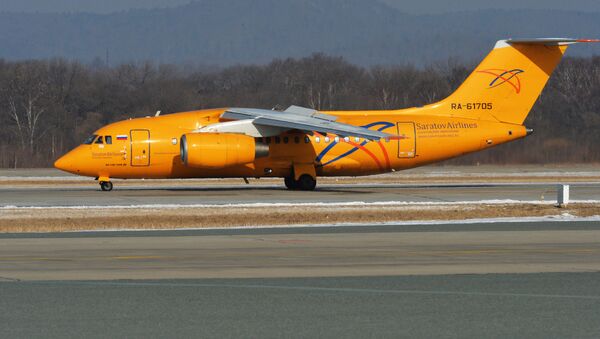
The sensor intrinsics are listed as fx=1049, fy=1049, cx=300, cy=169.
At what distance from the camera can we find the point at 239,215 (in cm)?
2816

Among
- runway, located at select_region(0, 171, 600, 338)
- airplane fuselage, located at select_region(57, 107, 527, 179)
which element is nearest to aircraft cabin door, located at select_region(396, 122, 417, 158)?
airplane fuselage, located at select_region(57, 107, 527, 179)

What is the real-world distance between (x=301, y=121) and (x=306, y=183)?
Result: 2962 millimetres

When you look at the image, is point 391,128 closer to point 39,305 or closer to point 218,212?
point 218,212

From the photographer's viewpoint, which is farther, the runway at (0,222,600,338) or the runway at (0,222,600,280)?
the runway at (0,222,600,280)

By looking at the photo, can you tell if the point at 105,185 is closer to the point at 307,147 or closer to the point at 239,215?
the point at 307,147

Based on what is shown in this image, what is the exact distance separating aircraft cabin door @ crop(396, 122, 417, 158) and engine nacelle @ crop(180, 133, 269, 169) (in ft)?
18.8

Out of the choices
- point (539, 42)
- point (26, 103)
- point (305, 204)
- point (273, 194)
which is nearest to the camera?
point (305, 204)

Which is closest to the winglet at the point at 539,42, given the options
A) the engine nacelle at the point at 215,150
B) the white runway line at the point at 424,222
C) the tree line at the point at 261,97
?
the engine nacelle at the point at 215,150

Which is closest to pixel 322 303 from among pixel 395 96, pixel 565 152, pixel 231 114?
pixel 231 114

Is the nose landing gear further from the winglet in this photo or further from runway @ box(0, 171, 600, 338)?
the winglet

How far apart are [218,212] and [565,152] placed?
41.8 meters

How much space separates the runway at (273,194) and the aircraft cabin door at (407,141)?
1406mm

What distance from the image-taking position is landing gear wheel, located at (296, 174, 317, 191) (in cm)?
3922

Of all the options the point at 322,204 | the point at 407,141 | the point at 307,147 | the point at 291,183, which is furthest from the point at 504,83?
the point at 322,204
